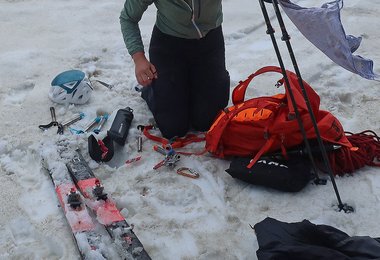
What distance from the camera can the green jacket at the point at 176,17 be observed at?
134 inches

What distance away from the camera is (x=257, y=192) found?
3.16 m

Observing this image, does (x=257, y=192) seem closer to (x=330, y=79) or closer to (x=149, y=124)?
(x=149, y=124)

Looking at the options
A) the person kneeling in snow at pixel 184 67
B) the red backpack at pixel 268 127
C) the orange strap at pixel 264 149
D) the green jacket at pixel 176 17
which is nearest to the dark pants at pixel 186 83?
the person kneeling in snow at pixel 184 67

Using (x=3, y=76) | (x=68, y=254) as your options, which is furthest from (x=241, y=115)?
(x=3, y=76)

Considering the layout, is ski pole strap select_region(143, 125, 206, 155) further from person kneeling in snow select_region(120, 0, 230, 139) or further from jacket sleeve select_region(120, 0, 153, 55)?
jacket sleeve select_region(120, 0, 153, 55)

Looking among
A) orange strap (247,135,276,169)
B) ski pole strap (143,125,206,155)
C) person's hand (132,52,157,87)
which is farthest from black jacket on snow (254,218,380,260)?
person's hand (132,52,157,87)

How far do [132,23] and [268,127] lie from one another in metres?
1.28

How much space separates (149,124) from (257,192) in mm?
1238

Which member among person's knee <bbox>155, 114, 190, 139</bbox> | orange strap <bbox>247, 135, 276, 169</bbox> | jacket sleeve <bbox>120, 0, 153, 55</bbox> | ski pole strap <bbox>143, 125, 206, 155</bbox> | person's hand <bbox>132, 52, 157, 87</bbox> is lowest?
ski pole strap <bbox>143, 125, 206, 155</bbox>

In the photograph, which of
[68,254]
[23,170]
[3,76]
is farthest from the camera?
[3,76]

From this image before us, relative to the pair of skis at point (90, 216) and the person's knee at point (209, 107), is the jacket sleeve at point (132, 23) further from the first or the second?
the pair of skis at point (90, 216)

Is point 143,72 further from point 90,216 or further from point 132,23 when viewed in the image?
point 90,216

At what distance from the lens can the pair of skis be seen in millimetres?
2637

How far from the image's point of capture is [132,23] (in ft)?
11.5
